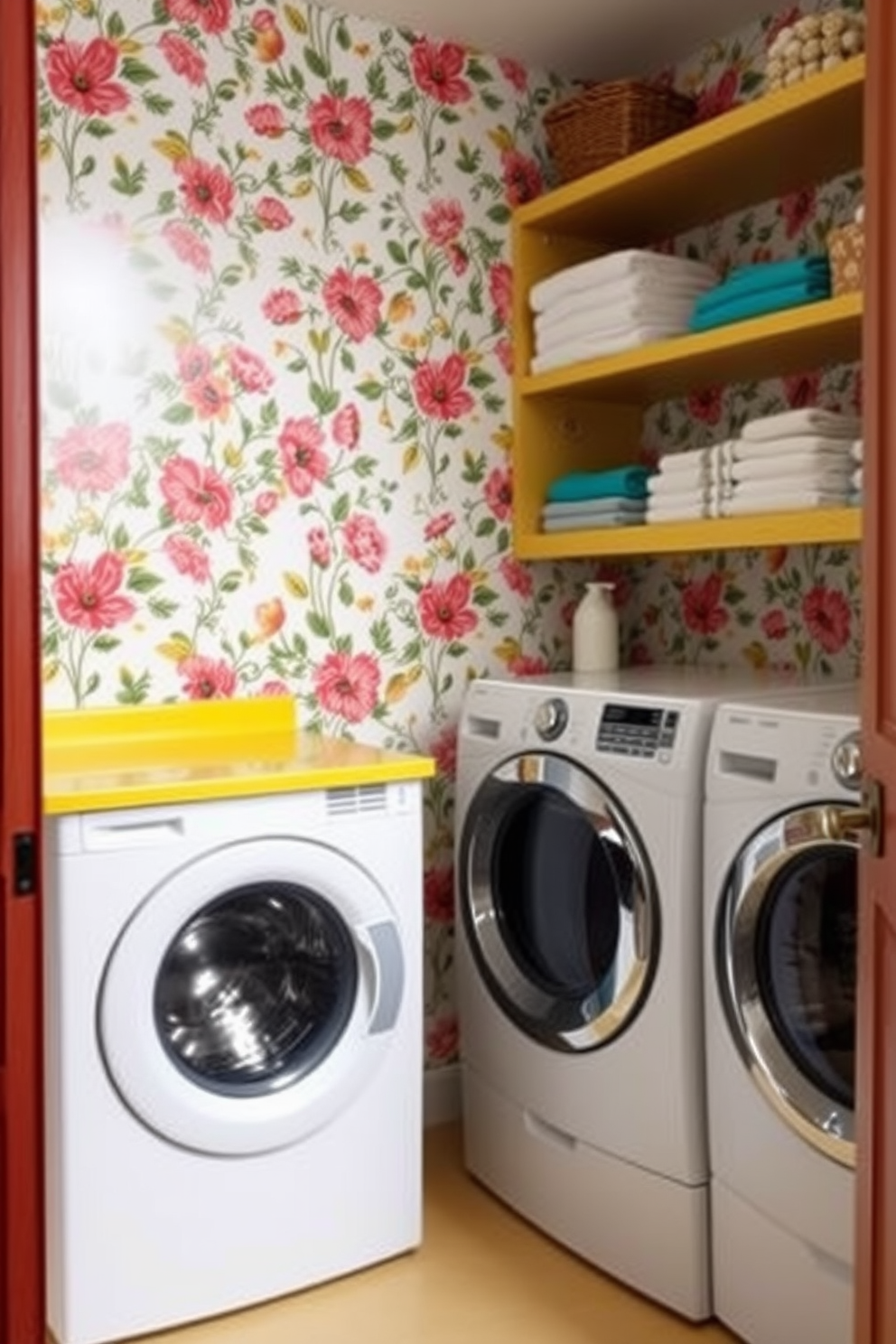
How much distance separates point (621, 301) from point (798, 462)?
598 millimetres

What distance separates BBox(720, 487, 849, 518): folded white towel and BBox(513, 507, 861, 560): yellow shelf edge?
0.01m

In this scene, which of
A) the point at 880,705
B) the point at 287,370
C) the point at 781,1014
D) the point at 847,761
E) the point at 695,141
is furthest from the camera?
the point at 287,370

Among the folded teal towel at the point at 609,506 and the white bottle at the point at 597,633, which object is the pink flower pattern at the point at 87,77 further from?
the white bottle at the point at 597,633

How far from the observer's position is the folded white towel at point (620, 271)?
8.82 feet

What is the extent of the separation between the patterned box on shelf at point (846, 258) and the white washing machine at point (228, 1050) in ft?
3.83

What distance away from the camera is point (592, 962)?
2.46 metres

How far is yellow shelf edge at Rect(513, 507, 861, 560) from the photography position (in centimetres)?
228

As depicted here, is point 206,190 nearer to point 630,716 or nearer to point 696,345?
point 696,345

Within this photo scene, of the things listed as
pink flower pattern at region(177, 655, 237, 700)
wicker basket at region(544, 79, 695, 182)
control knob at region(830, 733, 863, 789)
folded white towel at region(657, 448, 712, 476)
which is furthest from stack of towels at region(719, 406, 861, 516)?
pink flower pattern at region(177, 655, 237, 700)

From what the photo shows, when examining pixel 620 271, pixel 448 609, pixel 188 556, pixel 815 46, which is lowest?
pixel 448 609

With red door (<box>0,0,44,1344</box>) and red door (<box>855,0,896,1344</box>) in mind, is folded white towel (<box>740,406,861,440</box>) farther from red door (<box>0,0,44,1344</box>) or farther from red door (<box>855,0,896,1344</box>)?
red door (<box>0,0,44,1344</box>)

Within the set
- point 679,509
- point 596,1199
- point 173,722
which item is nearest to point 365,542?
point 173,722

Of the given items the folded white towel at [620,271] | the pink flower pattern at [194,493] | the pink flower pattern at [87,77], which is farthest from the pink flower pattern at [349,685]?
the pink flower pattern at [87,77]

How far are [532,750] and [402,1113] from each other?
711mm
